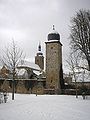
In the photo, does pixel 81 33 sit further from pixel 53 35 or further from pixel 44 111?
pixel 53 35

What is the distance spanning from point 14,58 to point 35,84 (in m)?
28.7

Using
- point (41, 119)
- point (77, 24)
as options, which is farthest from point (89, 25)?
point (41, 119)

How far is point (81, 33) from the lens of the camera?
1138 inches

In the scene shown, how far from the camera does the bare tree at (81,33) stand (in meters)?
28.1

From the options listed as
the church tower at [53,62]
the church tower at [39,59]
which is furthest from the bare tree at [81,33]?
the church tower at [39,59]

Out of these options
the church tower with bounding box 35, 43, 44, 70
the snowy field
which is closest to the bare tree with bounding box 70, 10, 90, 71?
the snowy field

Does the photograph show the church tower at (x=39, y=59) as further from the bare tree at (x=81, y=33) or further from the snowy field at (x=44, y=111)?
the snowy field at (x=44, y=111)

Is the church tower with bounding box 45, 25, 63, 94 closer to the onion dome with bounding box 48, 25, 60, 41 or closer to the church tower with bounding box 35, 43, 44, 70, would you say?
the onion dome with bounding box 48, 25, 60, 41

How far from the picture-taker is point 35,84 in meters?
58.3

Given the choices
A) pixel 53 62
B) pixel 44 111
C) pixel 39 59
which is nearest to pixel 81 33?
pixel 44 111

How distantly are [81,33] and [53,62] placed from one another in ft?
92.8

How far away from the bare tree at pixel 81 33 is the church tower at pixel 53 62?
27.6 m

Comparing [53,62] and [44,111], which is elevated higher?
[53,62]

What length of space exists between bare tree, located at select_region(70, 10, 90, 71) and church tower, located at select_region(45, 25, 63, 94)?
90.5 feet
